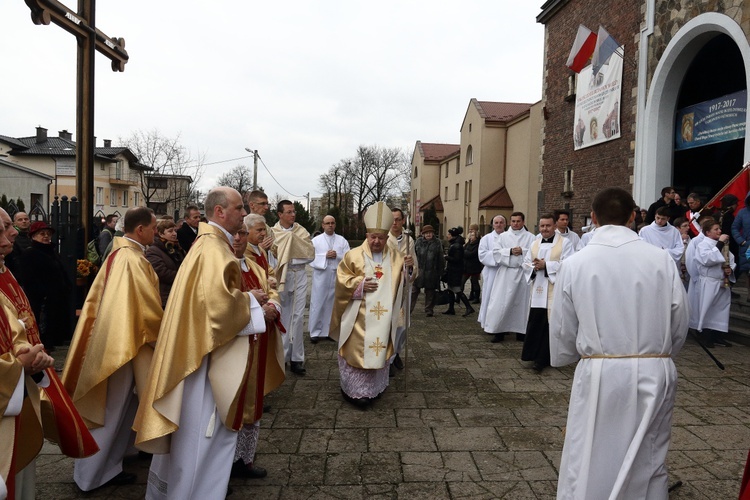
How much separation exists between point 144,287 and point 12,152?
5269 cm

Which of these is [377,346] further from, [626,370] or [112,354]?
[626,370]

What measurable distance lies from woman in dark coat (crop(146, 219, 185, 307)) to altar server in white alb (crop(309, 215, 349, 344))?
2.94 meters

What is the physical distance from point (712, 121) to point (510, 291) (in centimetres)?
697

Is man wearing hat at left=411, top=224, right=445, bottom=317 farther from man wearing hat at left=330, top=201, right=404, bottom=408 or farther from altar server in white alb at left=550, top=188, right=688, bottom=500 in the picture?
altar server in white alb at left=550, top=188, right=688, bottom=500

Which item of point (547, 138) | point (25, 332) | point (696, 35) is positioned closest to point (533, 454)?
point (25, 332)

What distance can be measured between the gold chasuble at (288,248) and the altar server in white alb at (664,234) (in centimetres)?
561

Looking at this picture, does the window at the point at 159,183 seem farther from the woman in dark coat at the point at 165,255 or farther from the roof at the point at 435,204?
the woman in dark coat at the point at 165,255

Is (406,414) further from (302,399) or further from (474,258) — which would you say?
(474,258)

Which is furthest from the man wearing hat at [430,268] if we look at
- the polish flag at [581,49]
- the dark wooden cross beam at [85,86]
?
the polish flag at [581,49]

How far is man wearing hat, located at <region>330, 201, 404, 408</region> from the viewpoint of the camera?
5.48 metres

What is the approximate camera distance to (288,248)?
701cm

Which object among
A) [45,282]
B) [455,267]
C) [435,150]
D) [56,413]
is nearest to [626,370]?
[56,413]

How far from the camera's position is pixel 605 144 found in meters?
15.7

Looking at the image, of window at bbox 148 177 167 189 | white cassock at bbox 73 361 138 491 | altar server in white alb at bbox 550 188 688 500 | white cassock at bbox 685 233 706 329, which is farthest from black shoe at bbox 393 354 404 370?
window at bbox 148 177 167 189
